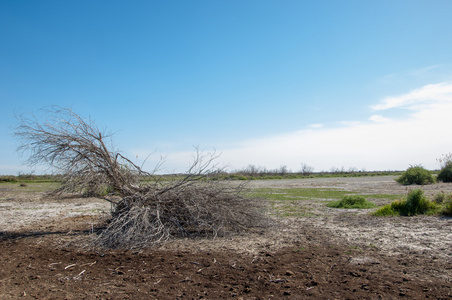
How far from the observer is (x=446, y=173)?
98.4ft

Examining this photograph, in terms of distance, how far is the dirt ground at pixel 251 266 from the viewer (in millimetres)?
4477

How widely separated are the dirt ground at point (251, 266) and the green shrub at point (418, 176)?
22.2 metres

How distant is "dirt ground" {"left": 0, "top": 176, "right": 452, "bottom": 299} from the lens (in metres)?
4.48

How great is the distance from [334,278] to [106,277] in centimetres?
361

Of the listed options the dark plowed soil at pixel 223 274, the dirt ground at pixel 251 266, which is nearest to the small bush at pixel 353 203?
the dirt ground at pixel 251 266

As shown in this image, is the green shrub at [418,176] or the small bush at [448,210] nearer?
the small bush at [448,210]

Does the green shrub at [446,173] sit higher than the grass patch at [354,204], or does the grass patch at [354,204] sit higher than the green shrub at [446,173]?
the green shrub at [446,173]

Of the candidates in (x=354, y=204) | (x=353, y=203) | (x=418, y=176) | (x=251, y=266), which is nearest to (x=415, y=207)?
(x=354, y=204)

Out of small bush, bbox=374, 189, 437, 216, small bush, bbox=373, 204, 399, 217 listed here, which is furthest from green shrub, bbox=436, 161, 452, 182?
small bush, bbox=373, 204, 399, 217

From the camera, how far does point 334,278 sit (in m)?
4.94

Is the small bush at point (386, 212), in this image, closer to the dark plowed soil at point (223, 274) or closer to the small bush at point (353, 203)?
the small bush at point (353, 203)

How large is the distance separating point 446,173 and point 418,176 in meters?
3.66

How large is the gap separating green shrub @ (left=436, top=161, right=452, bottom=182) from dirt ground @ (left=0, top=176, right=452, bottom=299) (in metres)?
24.9

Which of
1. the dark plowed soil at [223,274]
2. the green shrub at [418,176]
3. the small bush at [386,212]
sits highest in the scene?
the green shrub at [418,176]
